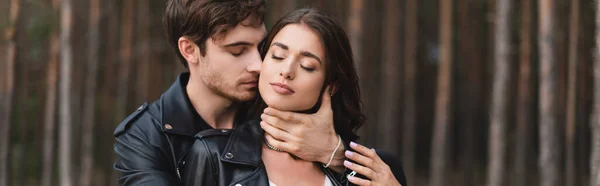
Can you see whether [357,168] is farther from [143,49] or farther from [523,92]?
[143,49]

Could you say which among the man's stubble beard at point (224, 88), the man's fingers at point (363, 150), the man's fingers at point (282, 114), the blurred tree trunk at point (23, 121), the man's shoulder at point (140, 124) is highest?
the man's stubble beard at point (224, 88)

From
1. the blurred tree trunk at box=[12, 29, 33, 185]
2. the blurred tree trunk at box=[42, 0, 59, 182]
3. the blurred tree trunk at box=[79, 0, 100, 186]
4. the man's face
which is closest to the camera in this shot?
the man's face

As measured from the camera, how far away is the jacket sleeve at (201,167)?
76.8 inches

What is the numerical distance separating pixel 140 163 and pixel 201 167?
0.30 meters

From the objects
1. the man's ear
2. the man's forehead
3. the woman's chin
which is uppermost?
the man's forehead

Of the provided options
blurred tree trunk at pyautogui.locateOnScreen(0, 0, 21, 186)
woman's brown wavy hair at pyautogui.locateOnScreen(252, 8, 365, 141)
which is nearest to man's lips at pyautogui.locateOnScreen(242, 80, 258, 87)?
woman's brown wavy hair at pyautogui.locateOnScreen(252, 8, 365, 141)

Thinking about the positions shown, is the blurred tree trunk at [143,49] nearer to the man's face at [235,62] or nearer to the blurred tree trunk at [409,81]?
the blurred tree trunk at [409,81]

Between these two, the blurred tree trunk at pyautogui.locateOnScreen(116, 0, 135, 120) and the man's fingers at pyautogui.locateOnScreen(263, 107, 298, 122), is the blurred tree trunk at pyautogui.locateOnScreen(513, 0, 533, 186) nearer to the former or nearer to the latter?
the blurred tree trunk at pyautogui.locateOnScreen(116, 0, 135, 120)

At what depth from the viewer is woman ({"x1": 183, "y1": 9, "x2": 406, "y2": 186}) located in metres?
1.98

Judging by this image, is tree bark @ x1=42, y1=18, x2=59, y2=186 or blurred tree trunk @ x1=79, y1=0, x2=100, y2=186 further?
blurred tree trunk @ x1=79, y1=0, x2=100, y2=186

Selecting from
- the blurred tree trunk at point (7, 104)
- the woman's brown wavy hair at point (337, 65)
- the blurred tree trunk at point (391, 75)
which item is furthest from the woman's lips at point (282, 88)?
the blurred tree trunk at point (391, 75)

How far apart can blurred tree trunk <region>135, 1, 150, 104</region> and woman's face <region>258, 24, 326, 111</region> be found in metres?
4.66

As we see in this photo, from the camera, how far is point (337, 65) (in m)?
2.06

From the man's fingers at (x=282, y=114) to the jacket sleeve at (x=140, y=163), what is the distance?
13.3 inches
